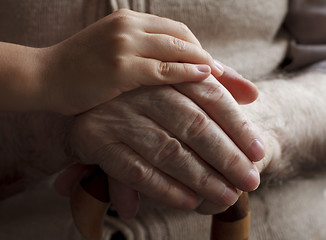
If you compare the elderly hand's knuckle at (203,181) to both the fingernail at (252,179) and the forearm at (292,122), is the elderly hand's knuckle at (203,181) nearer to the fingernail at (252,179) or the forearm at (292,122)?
the fingernail at (252,179)

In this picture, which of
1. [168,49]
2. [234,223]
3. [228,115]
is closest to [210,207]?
[234,223]

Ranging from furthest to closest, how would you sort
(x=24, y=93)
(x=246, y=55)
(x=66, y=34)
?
(x=246, y=55)
(x=66, y=34)
(x=24, y=93)

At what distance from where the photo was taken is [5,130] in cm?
70

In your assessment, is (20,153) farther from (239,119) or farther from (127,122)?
(239,119)

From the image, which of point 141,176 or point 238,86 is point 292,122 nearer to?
point 238,86

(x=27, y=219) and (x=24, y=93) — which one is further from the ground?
(x=24, y=93)

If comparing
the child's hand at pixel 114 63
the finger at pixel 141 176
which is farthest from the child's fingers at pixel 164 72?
the finger at pixel 141 176

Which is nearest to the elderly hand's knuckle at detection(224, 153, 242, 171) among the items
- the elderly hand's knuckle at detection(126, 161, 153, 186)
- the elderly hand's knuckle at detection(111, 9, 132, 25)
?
the elderly hand's knuckle at detection(126, 161, 153, 186)

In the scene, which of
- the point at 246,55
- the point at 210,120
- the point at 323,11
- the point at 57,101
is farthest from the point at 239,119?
the point at 323,11

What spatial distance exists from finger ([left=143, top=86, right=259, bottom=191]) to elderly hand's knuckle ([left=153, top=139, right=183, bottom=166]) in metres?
0.01

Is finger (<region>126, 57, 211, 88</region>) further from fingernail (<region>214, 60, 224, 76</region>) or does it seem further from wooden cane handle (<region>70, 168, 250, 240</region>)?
wooden cane handle (<region>70, 168, 250, 240</region>)

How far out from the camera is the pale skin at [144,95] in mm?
527

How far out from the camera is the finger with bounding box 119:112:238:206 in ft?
1.76

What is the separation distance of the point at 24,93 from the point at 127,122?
154 millimetres
